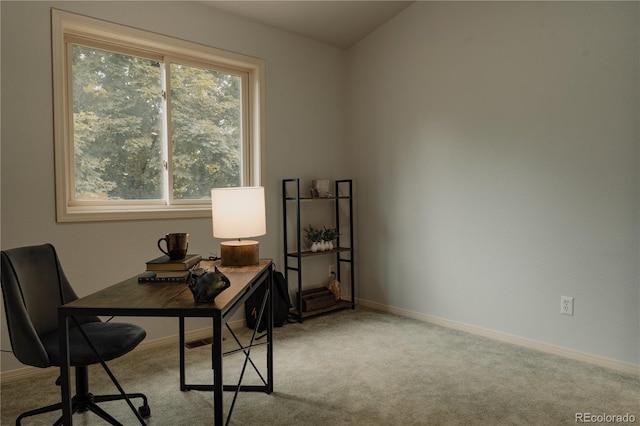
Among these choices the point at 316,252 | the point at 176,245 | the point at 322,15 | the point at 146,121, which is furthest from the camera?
the point at 316,252

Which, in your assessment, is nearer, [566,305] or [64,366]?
[64,366]

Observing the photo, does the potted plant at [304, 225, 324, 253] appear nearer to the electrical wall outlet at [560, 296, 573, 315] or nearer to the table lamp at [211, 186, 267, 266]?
the table lamp at [211, 186, 267, 266]

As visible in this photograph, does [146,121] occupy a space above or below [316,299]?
above

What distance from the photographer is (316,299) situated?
4.07m

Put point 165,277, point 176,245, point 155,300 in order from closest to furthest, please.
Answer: point 155,300
point 165,277
point 176,245

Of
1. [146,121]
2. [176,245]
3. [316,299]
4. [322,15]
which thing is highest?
[322,15]

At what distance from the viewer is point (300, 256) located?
3.84 metres

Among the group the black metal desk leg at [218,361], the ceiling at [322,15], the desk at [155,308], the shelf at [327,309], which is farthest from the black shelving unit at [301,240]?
the black metal desk leg at [218,361]

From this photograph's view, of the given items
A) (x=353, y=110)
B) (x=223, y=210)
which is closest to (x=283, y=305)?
(x=223, y=210)

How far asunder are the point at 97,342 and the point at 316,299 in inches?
92.3

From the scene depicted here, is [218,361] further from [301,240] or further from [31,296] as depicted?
[301,240]

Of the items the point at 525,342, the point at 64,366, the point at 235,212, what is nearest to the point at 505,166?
the point at 525,342

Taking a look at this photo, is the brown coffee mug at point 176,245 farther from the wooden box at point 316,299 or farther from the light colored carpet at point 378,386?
the wooden box at point 316,299

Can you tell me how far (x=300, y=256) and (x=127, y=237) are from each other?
1.43m
